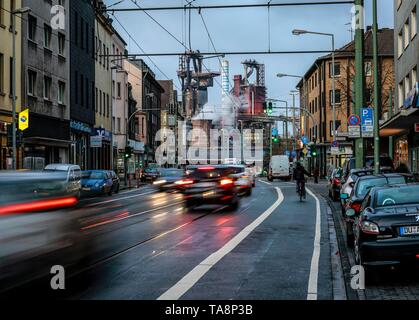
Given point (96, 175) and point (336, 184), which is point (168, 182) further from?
point (336, 184)

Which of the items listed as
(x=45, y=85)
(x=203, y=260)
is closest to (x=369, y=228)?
(x=203, y=260)

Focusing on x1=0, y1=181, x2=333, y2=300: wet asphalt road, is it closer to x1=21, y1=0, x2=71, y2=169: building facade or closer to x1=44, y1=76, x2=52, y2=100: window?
x1=21, y1=0, x2=71, y2=169: building facade

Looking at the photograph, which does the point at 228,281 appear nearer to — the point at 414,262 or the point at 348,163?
the point at 414,262

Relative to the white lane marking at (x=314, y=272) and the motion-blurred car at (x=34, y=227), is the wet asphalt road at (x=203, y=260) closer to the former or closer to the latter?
the white lane marking at (x=314, y=272)

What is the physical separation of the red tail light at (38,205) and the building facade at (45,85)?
28.8m

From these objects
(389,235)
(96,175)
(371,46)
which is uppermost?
(371,46)

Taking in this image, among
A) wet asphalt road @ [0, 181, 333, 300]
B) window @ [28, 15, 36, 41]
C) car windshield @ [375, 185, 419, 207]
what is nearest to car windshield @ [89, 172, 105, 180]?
window @ [28, 15, 36, 41]

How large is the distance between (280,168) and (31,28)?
1406 inches

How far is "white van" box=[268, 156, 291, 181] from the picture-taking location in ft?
225

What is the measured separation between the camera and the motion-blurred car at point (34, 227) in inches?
274

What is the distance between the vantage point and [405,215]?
9031 millimetres

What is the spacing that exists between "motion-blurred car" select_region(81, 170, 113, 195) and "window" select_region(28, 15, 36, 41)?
834cm

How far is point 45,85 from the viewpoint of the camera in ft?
137
